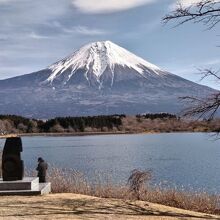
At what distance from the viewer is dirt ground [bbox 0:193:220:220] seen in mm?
14672

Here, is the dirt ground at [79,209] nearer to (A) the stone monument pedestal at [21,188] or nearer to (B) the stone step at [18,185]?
(A) the stone monument pedestal at [21,188]

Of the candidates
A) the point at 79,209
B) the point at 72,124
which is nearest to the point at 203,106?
the point at 79,209

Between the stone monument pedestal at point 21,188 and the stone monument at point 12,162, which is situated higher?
the stone monument at point 12,162

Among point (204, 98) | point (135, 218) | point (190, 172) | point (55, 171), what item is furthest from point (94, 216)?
point (190, 172)

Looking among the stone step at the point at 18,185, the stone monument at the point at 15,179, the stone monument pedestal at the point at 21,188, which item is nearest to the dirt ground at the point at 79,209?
the stone monument pedestal at the point at 21,188

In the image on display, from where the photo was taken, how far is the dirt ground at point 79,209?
578 inches

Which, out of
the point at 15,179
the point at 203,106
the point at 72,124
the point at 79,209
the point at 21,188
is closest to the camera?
the point at 203,106

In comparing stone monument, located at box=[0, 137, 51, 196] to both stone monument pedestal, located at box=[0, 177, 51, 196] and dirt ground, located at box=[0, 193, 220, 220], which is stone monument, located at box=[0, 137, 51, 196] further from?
dirt ground, located at box=[0, 193, 220, 220]

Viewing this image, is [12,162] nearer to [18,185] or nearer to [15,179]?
[15,179]

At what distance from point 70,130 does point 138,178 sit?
13479 cm

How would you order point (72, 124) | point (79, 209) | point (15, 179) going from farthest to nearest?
point (72, 124) → point (15, 179) → point (79, 209)

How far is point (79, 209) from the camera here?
1571 cm

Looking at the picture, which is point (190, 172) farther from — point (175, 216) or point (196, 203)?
point (175, 216)

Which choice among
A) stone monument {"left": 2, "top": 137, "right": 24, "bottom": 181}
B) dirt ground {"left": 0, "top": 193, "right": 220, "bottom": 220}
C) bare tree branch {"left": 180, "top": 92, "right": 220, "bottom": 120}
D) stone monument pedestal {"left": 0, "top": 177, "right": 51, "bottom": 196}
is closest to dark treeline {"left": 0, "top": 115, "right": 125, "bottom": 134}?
stone monument {"left": 2, "top": 137, "right": 24, "bottom": 181}
